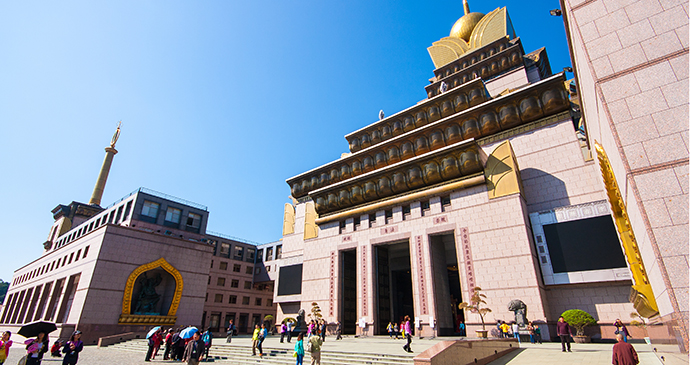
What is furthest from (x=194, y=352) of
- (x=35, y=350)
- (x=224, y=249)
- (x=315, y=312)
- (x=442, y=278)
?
(x=224, y=249)

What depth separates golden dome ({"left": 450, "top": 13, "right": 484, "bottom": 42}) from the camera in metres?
52.6

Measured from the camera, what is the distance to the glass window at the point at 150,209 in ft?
132

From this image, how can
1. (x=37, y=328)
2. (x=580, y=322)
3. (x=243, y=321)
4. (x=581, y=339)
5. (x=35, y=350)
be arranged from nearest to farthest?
(x=35, y=350), (x=37, y=328), (x=580, y=322), (x=581, y=339), (x=243, y=321)

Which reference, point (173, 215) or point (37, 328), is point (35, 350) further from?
point (173, 215)

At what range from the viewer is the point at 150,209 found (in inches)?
1608

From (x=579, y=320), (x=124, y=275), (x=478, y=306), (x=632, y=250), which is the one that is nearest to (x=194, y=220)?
(x=124, y=275)

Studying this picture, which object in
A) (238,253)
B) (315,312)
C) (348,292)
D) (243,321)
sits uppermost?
(238,253)

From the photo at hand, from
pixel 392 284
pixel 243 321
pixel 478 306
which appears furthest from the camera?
pixel 243 321

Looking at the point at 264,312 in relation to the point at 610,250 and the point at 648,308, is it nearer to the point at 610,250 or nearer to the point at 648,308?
the point at 610,250

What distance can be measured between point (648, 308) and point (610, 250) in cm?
1585

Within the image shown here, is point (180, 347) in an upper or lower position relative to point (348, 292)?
lower

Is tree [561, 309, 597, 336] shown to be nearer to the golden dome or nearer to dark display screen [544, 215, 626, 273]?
dark display screen [544, 215, 626, 273]

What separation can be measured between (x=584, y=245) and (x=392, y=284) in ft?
59.6

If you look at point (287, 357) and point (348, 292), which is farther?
point (348, 292)
